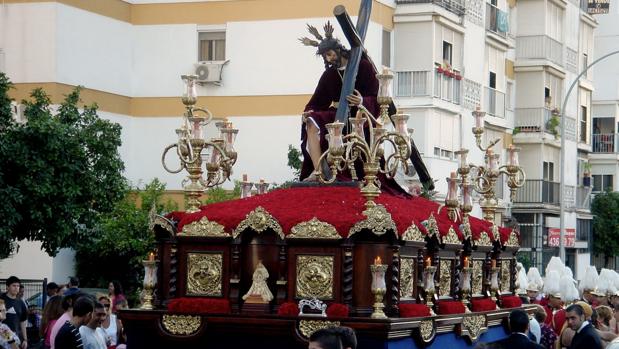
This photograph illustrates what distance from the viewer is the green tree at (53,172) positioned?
77.9 feet

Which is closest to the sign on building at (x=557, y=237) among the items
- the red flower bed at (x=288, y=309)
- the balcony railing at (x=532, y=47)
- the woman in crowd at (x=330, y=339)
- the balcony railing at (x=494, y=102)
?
the balcony railing at (x=494, y=102)

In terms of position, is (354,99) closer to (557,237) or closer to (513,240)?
(513,240)

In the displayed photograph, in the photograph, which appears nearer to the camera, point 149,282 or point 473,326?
point 149,282

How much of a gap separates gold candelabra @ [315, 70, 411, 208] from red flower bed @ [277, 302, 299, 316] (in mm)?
1242

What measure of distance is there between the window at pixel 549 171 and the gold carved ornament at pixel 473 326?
3461 centimetres

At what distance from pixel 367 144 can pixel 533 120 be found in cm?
3607

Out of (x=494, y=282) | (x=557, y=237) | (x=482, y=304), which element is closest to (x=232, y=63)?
(x=557, y=237)

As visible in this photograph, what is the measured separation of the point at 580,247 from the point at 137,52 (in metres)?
23.1

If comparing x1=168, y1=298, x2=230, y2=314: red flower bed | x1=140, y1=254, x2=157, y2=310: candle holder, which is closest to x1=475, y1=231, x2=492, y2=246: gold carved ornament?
x1=168, y1=298, x2=230, y2=314: red flower bed

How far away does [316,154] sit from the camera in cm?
1536

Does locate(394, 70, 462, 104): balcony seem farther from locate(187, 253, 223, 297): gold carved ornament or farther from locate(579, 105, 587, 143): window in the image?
locate(187, 253, 223, 297): gold carved ornament

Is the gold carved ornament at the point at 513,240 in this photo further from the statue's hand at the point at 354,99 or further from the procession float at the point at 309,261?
the statue's hand at the point at 354,99

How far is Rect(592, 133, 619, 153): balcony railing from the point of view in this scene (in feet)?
194

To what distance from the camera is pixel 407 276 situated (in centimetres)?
1423
